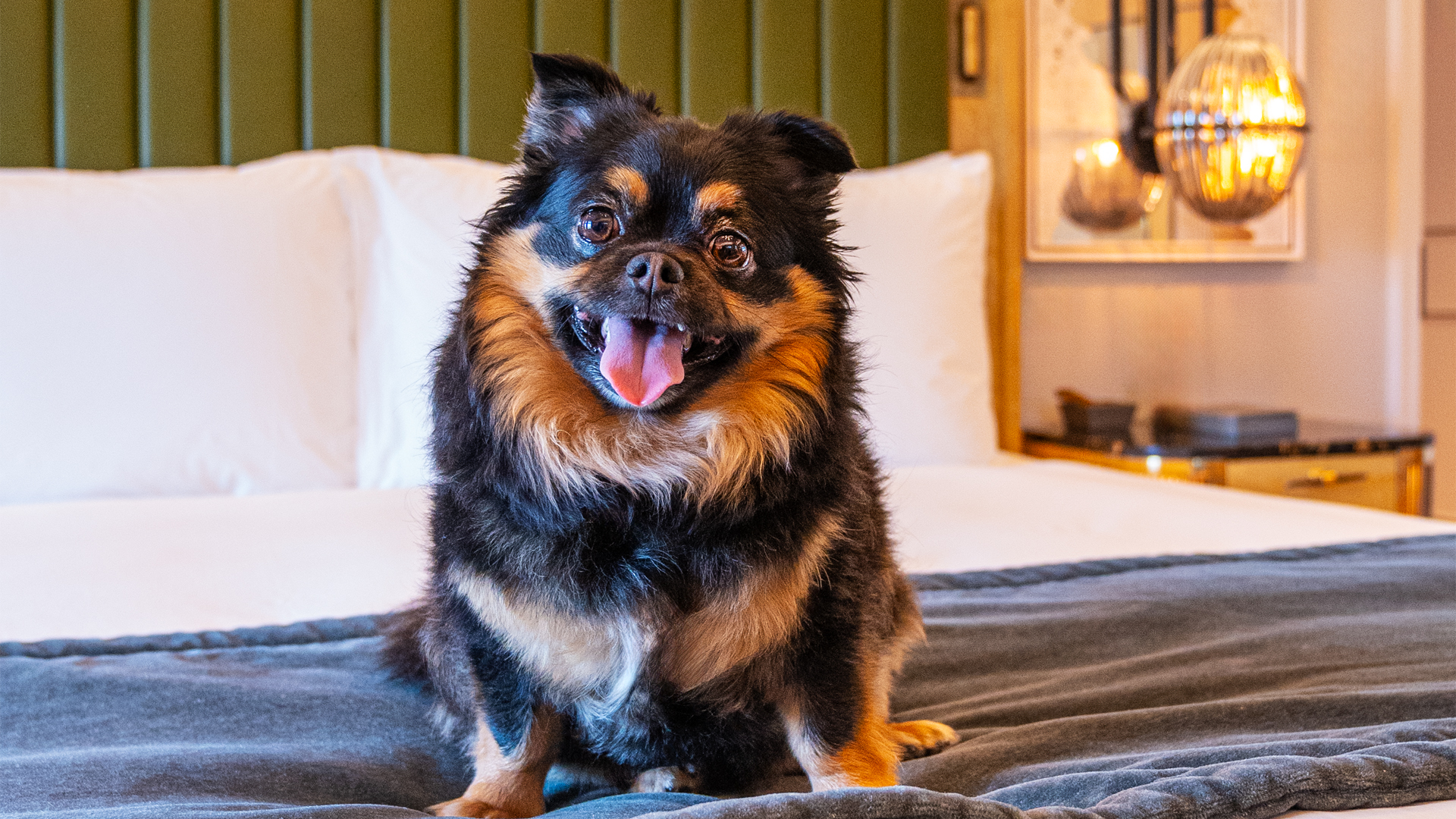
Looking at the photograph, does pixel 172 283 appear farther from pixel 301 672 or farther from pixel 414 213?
pixel 301 672

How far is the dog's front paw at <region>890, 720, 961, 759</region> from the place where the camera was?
4.14 ft

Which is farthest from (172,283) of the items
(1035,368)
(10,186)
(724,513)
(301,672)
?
(1035,368)

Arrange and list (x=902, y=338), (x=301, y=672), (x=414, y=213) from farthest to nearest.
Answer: (x=902, y=338) < (x=414, y=213) < (x=301, y=672)

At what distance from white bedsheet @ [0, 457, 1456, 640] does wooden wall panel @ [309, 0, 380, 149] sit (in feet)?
3.47

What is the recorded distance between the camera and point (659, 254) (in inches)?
43.8

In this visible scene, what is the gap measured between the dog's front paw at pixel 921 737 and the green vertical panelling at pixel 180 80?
2.37 meters

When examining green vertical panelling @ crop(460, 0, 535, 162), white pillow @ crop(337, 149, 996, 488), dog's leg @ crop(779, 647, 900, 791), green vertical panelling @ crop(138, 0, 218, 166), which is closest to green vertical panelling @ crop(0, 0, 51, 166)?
green vertical panelling @ crop(138, 0, 218, 166)

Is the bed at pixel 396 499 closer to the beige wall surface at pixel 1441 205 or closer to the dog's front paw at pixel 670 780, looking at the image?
the dog's front paw at pixel 670 780

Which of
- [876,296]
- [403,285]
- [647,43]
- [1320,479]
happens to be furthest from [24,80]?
[1320,479]

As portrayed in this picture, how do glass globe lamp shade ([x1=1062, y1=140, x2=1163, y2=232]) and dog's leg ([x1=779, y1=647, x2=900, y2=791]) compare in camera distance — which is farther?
glass globe lamp shade ([x1=1062, y1=140, x2=1163, y2=232])

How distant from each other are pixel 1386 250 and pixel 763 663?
3.99 m

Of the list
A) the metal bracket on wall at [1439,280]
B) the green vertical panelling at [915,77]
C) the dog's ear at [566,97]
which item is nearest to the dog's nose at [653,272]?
the dog's ear at [566,97]

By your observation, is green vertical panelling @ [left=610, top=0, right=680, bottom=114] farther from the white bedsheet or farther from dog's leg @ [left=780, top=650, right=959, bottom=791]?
dog's leg @ [left=780, top=650, right=959, bottom=791]

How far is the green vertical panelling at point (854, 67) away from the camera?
339 cm
